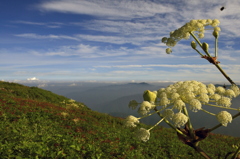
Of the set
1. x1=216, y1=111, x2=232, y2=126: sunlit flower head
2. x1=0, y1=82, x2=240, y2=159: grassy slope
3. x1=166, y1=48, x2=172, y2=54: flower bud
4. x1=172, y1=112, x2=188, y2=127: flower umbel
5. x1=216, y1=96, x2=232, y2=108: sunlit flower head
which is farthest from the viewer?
x1=0, y1=82, x2=240, y2=159: grassy slope

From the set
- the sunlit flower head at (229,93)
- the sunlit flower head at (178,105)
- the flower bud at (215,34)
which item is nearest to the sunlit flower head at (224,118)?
the sunlit flower head at (178,105)

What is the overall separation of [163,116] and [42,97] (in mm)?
37560

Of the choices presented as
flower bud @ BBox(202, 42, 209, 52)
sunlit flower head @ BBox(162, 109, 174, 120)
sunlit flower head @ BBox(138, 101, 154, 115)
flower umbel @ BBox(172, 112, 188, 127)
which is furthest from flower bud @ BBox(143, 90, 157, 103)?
flower bud @ BBox(202, 42, 209, 52)

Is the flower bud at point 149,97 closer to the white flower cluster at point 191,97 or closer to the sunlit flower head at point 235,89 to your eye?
the white flower cluster at point 191,97

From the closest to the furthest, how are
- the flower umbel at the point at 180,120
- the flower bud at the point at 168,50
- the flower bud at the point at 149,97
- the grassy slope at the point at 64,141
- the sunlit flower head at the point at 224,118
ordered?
the sunlit flower head at the point at 224,118 < the flower umbel at the point at 180,120 < the flower bud at the point at 149,97 < the flower bud at the point at 168,50 < the grassy slope at the point at 64,141

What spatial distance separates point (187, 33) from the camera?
2750mm

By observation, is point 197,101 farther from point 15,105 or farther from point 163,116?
point 15,105

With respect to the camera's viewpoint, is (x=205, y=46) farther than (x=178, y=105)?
Yes

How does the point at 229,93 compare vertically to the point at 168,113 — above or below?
above

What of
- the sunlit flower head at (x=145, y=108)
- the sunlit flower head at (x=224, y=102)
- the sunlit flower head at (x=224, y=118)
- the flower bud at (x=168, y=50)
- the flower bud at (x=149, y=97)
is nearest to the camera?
the sunlit flower head at (x=224, y=118)

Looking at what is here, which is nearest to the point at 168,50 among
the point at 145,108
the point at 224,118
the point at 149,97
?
the point at 149,97

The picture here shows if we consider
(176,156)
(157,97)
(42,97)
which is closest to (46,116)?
(176,156)

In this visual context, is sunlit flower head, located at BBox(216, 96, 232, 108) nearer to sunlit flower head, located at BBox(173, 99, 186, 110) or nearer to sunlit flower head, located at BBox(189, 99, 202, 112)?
sunlit flower head, located at BBox(189, 99, 202, 112)

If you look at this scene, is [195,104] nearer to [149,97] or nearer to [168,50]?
[149,97]
